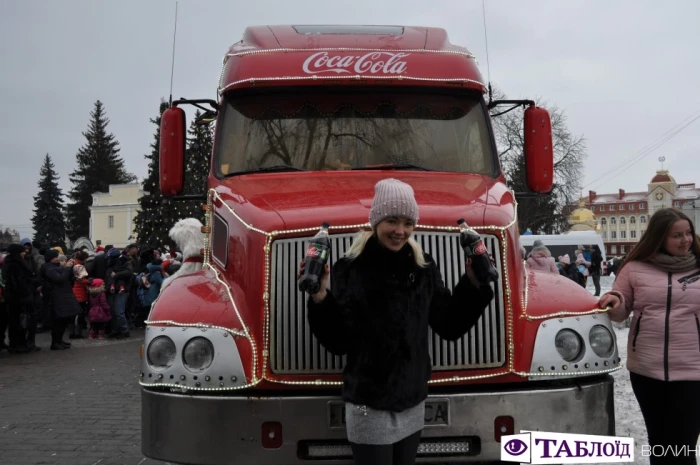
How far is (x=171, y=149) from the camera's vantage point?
5.98 meters

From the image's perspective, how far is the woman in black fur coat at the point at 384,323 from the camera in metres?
3.31

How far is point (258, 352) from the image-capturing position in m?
4.13

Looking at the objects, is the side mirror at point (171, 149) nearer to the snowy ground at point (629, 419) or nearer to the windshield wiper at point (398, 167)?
the windshield wiper at point (398, 167)

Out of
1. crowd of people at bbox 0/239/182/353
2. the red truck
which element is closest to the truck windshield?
the red truck

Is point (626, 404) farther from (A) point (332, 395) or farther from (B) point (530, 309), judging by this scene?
(A) point (332, 395)

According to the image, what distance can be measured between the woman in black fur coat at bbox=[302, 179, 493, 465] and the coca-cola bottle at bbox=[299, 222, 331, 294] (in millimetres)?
95

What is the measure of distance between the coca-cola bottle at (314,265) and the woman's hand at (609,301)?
6.62ft

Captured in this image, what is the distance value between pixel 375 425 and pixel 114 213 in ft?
256

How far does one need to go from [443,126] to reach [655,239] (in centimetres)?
175

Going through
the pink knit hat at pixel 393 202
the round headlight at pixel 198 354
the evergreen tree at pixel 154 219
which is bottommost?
the round headlight at pixel 198 354

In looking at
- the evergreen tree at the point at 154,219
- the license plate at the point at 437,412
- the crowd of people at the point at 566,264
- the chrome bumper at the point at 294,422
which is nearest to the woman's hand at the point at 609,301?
the chrome bumper at the point at 294,422

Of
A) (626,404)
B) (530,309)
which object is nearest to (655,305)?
(530,309)

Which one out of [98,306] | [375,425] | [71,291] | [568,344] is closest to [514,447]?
[568,344]

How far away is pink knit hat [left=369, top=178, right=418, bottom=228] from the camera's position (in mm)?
3254
